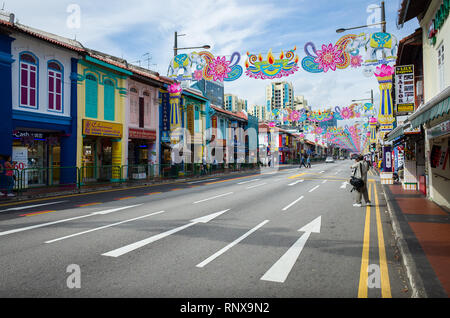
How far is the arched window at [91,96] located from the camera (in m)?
19.0

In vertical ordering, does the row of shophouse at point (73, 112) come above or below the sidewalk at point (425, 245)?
above

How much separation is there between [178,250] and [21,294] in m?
2.48

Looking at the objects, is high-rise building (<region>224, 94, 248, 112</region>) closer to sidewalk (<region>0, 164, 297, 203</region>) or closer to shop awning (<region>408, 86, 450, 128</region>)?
sidewalk (<region>0, 164, 297, 203</region>)

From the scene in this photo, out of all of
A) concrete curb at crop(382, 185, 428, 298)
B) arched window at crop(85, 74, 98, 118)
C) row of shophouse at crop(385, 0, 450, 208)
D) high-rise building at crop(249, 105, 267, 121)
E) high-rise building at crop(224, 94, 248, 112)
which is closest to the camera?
concrete curb at crop(382, 185, 428, 298)

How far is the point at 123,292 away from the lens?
12.3 feet

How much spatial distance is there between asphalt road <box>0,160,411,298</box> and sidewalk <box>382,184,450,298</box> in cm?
26

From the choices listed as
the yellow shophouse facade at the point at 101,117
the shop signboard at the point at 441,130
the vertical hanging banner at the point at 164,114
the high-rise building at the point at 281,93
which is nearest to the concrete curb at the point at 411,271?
the shop signboard at the point at 441,130

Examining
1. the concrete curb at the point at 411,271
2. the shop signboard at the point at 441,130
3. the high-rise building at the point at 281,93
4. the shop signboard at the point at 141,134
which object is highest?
the high-rise building at the point at 281,93

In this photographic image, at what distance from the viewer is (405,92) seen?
40.7 ft

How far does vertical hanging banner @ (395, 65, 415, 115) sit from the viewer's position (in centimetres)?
1232

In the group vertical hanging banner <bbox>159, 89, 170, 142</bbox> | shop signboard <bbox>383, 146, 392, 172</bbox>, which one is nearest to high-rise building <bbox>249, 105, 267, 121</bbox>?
vertical hanging banner <bbox>159, 89, 170, 142</bbox>

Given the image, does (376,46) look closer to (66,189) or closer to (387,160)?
(387,160)

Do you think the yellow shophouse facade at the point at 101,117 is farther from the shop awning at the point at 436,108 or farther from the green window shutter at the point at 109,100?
the shop awning at the point at 436,108
